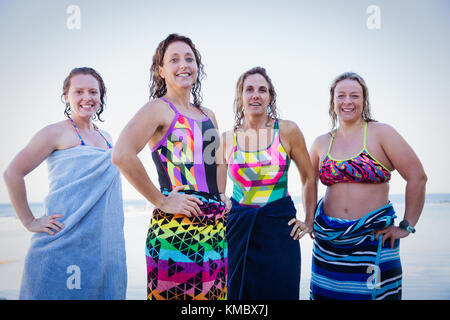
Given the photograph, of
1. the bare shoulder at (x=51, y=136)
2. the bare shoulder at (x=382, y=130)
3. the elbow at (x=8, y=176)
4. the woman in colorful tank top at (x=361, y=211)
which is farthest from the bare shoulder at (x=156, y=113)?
the bare shoulder at (x=382, y=130)

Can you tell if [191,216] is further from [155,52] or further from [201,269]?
[155,52]

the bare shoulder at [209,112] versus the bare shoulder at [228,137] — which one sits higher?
the bare shoulder at [209,112]

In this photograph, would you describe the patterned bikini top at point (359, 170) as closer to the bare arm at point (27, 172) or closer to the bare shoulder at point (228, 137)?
the bare shoulder at point (228, 137)

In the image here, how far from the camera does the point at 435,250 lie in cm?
750

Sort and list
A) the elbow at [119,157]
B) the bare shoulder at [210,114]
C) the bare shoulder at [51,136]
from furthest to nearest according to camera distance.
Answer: the bare shoulder at [51,136] → the bare shoulder at [210,114] → the elbow at [119,157]

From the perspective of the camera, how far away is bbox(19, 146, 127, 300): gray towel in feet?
7.28

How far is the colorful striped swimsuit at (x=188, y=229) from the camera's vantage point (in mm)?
1678

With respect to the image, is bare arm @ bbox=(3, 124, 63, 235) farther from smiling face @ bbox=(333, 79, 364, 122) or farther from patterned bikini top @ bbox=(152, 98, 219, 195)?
smiling face @ bbox=(333, 79, 364, 122)

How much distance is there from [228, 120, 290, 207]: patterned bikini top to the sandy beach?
2.71 meters

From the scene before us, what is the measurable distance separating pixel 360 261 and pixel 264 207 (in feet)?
2.60

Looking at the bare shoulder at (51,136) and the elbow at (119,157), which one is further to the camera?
the bare shoulder at (51,136)

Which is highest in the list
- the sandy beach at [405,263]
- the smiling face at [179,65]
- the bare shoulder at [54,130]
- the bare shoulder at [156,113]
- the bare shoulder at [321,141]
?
the smiling face at [179,65]
